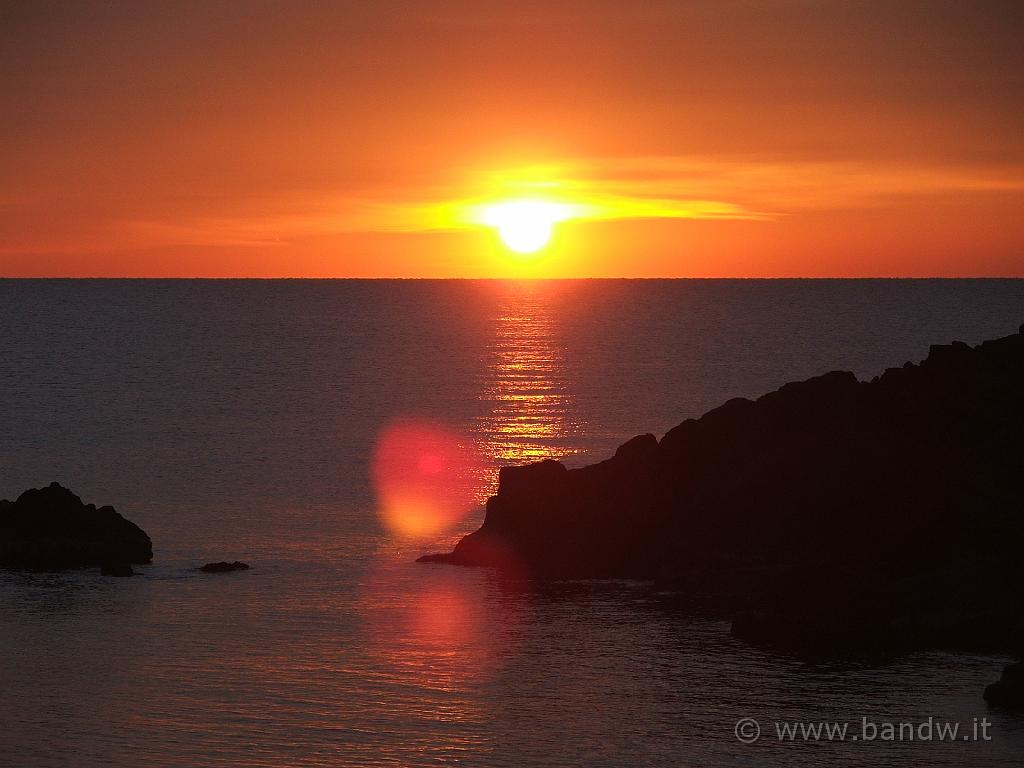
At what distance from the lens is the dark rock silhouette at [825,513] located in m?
38.5

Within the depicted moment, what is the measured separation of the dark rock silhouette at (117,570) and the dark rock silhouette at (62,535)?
0.89 meters

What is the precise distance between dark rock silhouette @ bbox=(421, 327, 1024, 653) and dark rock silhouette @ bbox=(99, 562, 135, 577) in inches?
435

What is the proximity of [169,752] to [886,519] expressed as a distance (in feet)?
81.7

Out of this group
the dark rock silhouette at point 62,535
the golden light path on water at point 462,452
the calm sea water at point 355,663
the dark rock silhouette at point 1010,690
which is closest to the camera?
the calm sea water at point 355,663

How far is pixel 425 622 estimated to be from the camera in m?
40.6

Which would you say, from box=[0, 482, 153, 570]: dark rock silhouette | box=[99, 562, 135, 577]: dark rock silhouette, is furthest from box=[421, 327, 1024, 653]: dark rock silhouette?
box=[0, 482, 153, 570]: dark rock silhouette

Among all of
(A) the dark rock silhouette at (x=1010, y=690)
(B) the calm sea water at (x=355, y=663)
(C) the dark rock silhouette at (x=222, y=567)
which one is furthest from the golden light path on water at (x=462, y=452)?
(A) the dark rock silhouette at (x=1010, y=690)

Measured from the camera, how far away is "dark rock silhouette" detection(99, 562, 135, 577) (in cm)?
4647

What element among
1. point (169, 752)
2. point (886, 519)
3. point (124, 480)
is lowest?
point (169, 752)

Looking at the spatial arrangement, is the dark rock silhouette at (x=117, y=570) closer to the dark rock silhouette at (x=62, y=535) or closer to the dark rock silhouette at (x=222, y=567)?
the dark rock silhouette at (x=62, y=535)

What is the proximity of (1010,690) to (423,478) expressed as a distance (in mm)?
44238

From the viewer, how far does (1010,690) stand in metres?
31.4

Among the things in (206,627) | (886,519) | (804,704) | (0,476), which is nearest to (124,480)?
(0,476)

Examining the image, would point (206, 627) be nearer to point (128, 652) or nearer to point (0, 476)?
point (128, 652)
